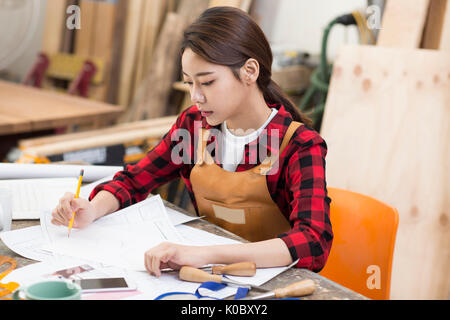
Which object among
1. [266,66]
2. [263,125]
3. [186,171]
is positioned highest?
[266,66]

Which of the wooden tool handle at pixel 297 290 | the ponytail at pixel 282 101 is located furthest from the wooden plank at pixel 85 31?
the wooden tool handle at pixel 297 290

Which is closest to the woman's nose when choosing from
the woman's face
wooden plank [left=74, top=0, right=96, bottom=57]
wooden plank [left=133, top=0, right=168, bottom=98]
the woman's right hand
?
the woman's face

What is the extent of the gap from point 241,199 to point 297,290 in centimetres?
45

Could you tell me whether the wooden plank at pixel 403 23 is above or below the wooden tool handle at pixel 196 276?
above

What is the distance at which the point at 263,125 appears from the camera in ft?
4.68

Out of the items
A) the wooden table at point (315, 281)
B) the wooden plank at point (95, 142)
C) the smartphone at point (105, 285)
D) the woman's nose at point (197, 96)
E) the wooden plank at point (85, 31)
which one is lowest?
the smartphone at point (105, 285)

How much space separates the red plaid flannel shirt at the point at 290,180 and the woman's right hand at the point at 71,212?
0.15 metres

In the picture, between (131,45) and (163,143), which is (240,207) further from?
(131,45)

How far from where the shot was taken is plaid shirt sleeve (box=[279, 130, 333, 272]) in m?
1.13

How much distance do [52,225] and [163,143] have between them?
43 centimetres

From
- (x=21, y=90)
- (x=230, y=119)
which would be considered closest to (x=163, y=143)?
(x=230, y=119)

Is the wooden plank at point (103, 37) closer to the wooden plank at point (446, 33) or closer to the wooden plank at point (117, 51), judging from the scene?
the wooden plank at point (117, 51)

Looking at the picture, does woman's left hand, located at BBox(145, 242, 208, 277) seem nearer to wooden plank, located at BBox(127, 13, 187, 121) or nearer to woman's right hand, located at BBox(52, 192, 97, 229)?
woman's right hand, located at BBox(52, 192, 97, 229)

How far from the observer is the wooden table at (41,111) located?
103 inches
